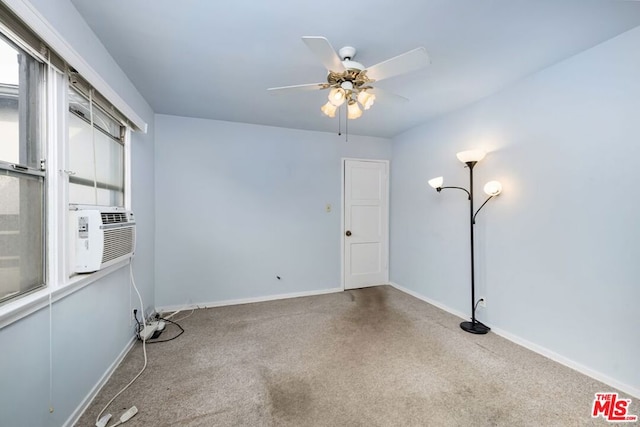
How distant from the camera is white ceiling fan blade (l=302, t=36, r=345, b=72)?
1.33 metres

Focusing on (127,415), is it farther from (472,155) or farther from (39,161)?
(472,155)

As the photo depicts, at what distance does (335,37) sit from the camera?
1.80 m

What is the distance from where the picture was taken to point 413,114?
10.7 ft

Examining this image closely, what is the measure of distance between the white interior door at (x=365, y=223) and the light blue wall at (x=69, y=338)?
9.21 feet

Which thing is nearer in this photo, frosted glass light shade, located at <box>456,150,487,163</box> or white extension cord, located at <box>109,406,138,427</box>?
white extension cord, located at <box>109,406,138,427</box>

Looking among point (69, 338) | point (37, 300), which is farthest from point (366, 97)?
point (69, 338)

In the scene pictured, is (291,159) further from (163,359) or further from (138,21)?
(163,359)

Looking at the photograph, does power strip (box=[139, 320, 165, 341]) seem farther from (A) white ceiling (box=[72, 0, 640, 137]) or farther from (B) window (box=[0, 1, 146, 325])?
(A) white ceiling (box=[72, 0, 640, 137])

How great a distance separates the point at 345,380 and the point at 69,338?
1.81 meters

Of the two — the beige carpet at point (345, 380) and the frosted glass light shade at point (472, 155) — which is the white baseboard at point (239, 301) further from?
the frosted glass light shade at point (472, 155)

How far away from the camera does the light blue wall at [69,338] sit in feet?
3.77

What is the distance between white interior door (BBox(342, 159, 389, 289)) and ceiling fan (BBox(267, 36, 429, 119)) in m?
2.14

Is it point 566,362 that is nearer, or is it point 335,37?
point 335,37

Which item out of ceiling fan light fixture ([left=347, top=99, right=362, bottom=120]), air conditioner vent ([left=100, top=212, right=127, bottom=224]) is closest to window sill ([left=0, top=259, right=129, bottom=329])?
air conditioner vent ([left=100, top=212, right=127, bottom=224])
